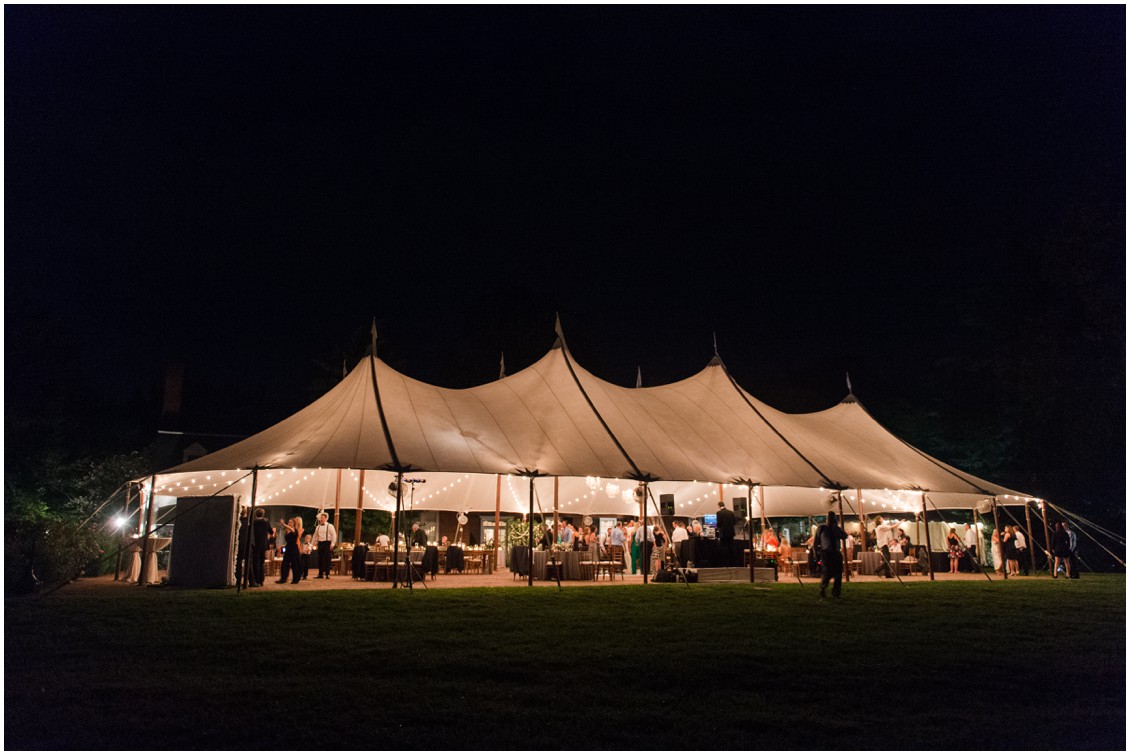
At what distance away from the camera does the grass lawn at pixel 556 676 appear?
3871 millimetres

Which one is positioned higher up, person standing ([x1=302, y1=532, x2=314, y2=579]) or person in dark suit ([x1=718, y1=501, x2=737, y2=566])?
person in dark suit ([x1=718, y1=501, x2=737, y2=566])

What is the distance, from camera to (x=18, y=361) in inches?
843

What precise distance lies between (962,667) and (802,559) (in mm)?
10141

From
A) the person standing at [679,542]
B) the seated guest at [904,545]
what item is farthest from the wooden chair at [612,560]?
the seated guest at [904,545]

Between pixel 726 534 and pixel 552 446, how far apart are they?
3.30m

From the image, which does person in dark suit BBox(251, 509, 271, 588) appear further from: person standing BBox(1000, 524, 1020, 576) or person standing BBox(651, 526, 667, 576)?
person standing BBox(1000, 524, 1020, 576)

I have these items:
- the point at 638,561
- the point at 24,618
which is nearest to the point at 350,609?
the point at 24,618

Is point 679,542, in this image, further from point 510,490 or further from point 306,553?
point 306,553

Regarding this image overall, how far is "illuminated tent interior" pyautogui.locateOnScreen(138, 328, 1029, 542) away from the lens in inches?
458

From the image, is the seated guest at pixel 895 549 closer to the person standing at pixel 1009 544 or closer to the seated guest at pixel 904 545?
the seated guest at pixel 904 545

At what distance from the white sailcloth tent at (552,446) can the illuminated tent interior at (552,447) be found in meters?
0.03

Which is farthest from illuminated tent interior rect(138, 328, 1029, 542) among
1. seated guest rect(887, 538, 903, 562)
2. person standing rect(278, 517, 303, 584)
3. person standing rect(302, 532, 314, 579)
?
seated guest rect(887, 538, 903, 562)

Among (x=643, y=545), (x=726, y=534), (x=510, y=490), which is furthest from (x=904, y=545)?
(x=510, y=490)

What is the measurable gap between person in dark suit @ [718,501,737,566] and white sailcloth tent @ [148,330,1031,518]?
24.8 inches
